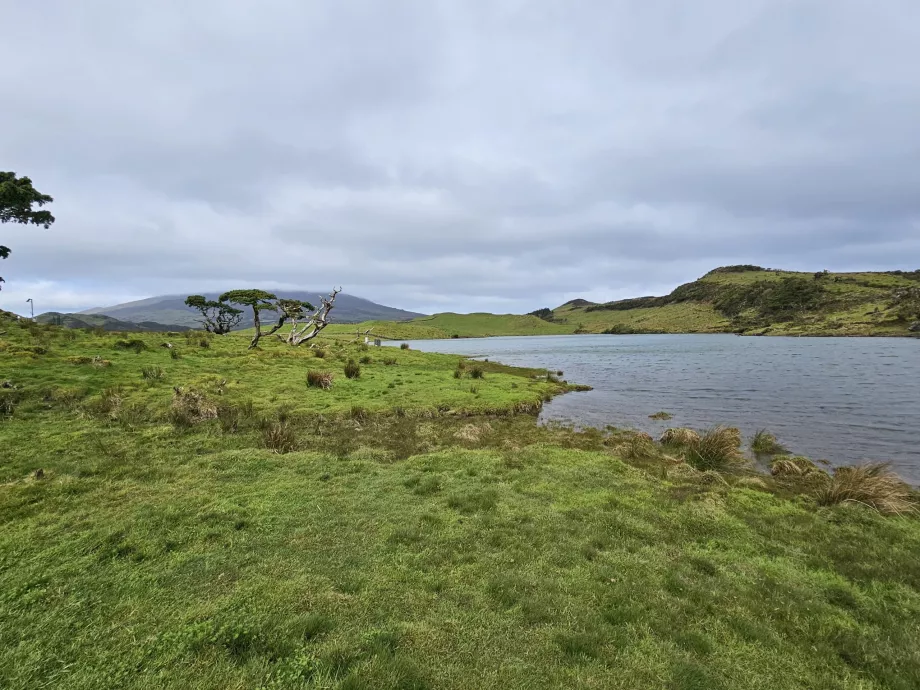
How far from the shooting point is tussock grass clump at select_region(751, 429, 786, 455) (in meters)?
16.9

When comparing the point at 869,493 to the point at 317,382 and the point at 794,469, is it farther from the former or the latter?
the point at 317,382

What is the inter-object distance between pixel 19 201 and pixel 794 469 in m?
47.3

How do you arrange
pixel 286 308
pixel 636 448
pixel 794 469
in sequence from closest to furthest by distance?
pixel 794 469 → pixel 636 448 → pixel 286 308

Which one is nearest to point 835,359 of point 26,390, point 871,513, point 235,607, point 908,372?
point 908,372

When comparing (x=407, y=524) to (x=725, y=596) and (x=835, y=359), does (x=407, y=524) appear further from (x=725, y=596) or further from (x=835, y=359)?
(x=835, y=359)

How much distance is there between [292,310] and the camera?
49.0 metres

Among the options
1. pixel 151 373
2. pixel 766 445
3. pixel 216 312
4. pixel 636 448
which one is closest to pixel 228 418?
pixel 151 373

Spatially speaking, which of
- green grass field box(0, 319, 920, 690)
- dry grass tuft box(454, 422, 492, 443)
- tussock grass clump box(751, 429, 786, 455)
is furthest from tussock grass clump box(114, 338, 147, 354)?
tussock grass clump box(751, 429, 786, 455)

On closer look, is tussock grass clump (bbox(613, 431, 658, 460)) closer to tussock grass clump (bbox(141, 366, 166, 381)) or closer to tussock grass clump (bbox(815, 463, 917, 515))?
tussock grass clump (bbox(815, 463, 917, 515))

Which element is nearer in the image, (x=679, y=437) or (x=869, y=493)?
(x=869, y=493)

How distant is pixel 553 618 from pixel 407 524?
12.6 feet

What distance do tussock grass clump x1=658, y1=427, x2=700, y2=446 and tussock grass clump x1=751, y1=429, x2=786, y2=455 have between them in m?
2.38

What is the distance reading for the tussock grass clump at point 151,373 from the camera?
21.2 metres

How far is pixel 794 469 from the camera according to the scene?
13.9 meters
